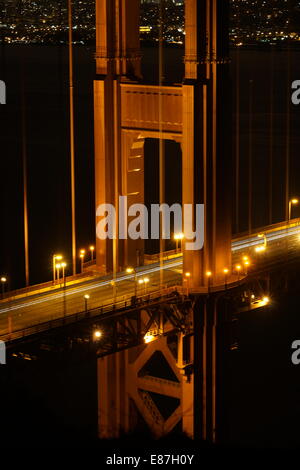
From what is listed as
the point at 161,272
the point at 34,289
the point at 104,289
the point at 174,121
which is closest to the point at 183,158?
the point at 174,121

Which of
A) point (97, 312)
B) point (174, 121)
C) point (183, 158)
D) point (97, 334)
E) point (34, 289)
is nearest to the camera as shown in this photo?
point (97, 334)

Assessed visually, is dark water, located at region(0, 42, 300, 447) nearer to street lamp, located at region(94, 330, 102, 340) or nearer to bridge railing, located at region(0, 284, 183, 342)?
bridge railing, located at region(0, 284, 183, 342)

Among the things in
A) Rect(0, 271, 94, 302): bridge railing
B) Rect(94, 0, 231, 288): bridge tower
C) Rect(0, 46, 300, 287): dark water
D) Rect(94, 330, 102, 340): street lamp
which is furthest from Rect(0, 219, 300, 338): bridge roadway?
Rect(0, 46, 300, 287): dark water

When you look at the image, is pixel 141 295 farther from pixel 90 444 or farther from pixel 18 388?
pixel 18 388

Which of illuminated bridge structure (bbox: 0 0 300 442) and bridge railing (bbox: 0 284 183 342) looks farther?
illuminated bridge structure (bbox: 0 0 300 442)

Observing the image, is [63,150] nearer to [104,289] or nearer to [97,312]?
[104,289]

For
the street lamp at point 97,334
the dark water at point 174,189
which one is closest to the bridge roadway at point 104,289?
the street lamp at point 97,334

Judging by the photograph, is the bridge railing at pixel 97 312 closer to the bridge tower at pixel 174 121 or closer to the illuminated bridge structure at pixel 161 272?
the illuminated bridge structure at pixel 161 272
